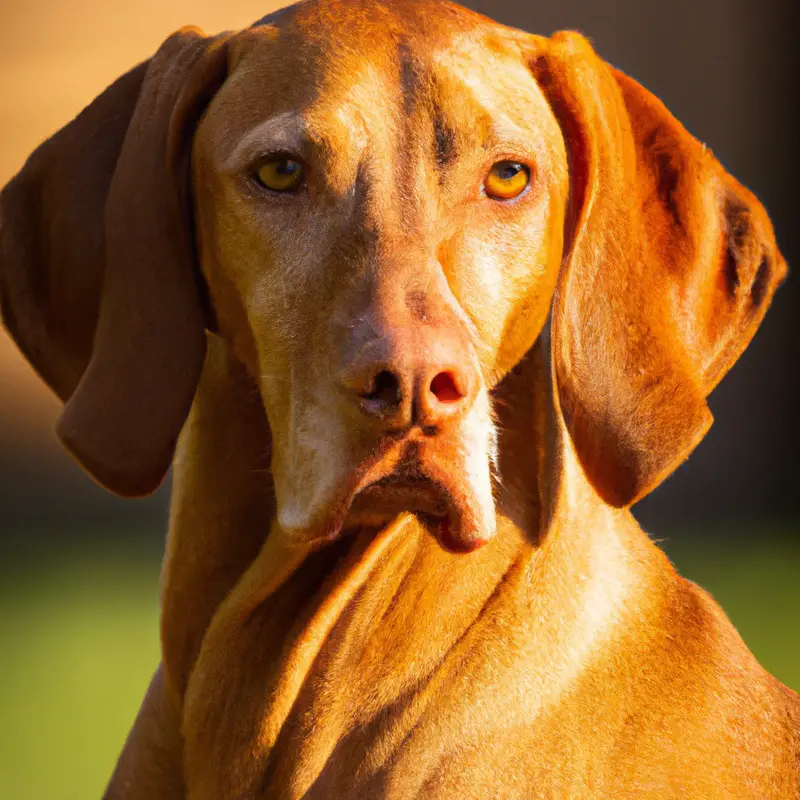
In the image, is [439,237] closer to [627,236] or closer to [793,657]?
[627,236]

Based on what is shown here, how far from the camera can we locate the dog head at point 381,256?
6.75 feet

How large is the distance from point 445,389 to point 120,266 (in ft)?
2.31

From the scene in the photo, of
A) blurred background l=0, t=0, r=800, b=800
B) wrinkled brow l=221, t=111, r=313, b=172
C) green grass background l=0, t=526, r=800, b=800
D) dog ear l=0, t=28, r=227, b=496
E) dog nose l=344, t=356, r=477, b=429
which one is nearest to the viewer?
dog nose l=344, t=356, r=477, b=429

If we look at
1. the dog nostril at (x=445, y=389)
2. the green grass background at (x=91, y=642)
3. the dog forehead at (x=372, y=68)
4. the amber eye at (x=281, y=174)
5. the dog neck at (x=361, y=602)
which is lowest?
the green grass background at (x=91, y=642)

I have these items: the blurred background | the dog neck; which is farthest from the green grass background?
the dog neck

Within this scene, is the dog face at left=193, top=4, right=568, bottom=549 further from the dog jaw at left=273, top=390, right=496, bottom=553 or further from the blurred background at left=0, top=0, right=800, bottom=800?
the blurred background at left=0, top=0, right=800, bottom=800

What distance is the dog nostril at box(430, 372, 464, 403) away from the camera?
1926 millimetres

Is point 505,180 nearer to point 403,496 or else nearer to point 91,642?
Result: point 403,496

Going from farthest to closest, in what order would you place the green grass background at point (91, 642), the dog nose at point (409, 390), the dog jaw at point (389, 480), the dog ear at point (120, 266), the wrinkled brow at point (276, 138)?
the green grass background at point (91, 642)
the dog ear at point (120, 266)
the wrinkled brow at point (276, 138)
the dog jaw at point (389, 480)
the dog nose at point (409, 390)

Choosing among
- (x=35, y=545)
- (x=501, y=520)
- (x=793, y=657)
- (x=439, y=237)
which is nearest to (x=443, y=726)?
(x=501, y=520)

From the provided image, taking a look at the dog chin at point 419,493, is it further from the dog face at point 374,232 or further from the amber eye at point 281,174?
the amber eye at point 281,174

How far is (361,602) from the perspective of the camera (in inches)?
91.0

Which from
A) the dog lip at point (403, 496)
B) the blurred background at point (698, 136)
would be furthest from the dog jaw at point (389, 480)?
the blurred background at point (698, 136)

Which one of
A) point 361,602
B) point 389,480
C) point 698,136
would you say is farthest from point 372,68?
point 698,136
